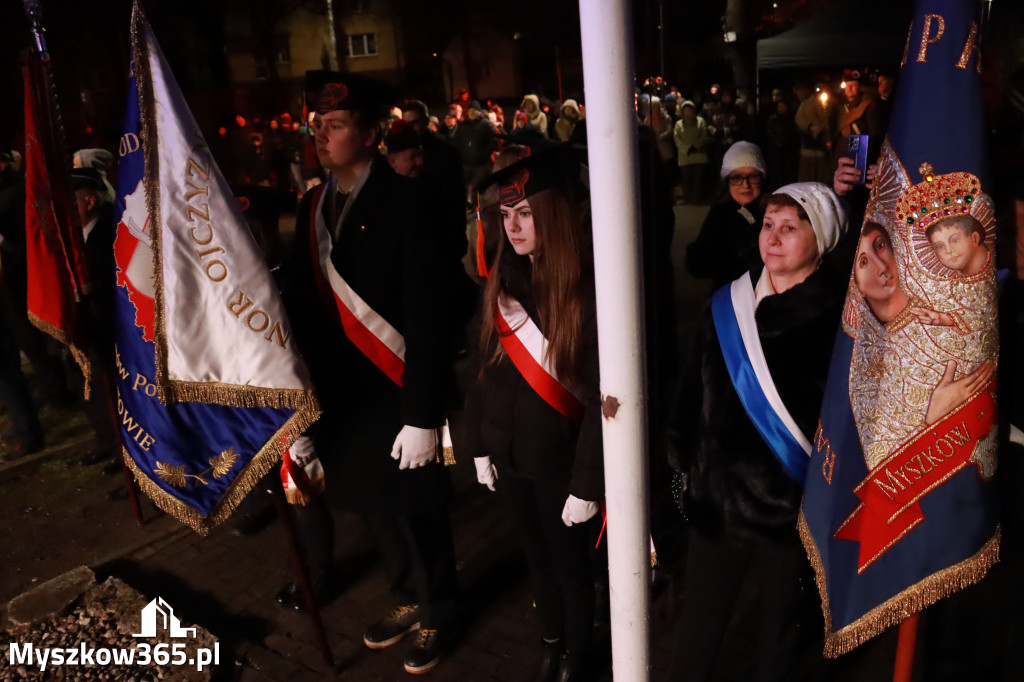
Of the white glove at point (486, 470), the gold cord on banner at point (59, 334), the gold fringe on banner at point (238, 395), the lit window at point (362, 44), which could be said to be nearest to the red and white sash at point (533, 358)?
the white glove at point (486, 470)

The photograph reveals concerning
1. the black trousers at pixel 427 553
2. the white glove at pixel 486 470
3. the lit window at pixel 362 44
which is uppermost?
the lit window at pixel 362 44

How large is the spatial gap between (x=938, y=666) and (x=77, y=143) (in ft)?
70.9

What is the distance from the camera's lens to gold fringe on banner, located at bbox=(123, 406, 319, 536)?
8.91 feet

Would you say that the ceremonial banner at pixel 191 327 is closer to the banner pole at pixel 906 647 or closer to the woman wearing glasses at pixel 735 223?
the banner pole at pixel 906 647

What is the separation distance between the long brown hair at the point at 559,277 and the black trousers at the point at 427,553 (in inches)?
38.9

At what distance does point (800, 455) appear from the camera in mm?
2238

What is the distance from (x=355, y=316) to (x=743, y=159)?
6.51ft

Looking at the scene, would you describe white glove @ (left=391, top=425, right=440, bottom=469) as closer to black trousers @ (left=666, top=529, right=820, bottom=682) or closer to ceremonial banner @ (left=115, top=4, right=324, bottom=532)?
ceremonial banner @ (left=115, top=4, right=324, bottom=532)

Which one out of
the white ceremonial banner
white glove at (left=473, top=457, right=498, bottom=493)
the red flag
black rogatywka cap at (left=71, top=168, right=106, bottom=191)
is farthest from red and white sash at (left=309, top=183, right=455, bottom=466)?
black rogatywka cap at (left=71, top=168, right=106, bottom=191)

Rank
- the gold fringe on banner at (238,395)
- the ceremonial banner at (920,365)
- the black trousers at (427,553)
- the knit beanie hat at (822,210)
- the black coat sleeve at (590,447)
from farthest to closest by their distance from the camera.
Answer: the black trousers at (427,553) < the gold fringe on banner at (238,395) < the black coat sleeve at (590,447) < the knit beanie hat at (822,210) < the ceremonial banner at (920,365)

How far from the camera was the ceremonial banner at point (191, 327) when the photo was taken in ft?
8.41

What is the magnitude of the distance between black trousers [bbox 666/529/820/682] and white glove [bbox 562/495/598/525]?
1.11ft

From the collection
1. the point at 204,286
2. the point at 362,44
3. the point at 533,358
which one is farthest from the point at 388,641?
the point at 362,44

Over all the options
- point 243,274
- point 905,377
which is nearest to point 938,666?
point 905,377
